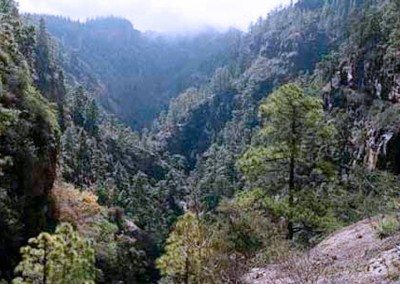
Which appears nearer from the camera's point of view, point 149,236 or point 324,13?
point 149,236

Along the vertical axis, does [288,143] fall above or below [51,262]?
above

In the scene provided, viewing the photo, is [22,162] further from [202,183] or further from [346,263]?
[202,183]

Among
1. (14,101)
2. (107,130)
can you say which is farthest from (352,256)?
(107,130)

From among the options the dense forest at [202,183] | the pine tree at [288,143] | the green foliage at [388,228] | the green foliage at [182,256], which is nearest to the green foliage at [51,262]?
the dense forest at [202,183]

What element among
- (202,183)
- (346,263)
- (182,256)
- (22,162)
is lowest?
(346,263)

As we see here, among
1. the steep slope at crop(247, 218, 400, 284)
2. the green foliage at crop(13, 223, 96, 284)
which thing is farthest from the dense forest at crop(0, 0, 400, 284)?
the steep slope at crop(247, 218, 400, 284)

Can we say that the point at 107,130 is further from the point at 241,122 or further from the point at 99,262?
the point at 99,262

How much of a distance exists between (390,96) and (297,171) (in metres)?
48.7

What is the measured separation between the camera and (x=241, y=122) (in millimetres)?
150375

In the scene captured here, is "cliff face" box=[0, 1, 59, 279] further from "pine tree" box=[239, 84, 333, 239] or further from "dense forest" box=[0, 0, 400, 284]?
"pine tree" box=[239, 84, 333, 239]

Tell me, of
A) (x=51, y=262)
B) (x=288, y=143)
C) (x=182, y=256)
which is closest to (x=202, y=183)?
(x=182, y=256)

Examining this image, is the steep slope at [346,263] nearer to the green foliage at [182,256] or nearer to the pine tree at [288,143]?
the pine tree at [288,143]

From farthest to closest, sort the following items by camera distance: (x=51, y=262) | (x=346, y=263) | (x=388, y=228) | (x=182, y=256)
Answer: (x=182, y=256) → (x=51, y=262) → (x=388, y=228) → (x=346, y=263)

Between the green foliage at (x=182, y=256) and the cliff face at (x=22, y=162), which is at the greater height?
the cliff face at (x=22, y=162)
